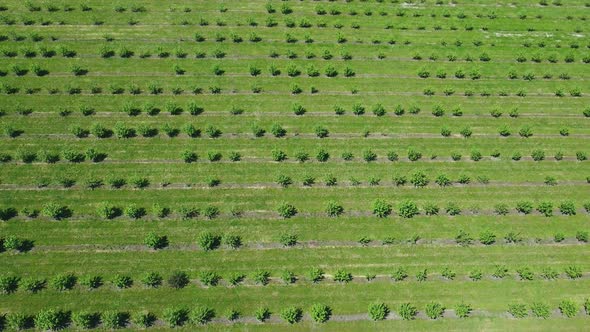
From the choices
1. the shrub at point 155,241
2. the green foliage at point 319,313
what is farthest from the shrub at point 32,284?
the green foliage at point 319,313

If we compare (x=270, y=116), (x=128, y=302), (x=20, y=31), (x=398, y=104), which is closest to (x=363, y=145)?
(x=398, y=104)

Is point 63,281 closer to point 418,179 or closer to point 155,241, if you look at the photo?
point 155,241

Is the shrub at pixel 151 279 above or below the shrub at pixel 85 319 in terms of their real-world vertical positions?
above

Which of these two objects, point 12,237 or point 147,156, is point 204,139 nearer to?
point 147,156

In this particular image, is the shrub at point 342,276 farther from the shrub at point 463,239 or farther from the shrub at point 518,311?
the shrub at point 518,311

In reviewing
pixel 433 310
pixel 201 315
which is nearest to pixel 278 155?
pixel 201 315
